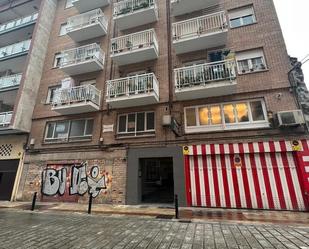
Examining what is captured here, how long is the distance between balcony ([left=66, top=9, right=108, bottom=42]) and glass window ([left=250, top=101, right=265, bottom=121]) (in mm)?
12273

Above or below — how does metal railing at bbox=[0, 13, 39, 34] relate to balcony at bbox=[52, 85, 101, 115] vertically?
above

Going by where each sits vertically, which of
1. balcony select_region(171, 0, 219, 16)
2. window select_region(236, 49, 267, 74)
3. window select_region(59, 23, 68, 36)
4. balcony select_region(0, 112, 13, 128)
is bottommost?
balcony select_region(0, 112, 13, 128)

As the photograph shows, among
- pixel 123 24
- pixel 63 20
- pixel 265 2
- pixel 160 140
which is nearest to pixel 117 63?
pixel 123 24

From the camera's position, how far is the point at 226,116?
1014 cm

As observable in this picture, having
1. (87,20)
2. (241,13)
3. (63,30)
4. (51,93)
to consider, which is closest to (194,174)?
(241,13)

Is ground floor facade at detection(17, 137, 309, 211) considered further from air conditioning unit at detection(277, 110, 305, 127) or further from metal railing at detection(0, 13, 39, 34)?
metal railing at detection(0, 13, 39, 34)

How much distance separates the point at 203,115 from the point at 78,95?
8432 mm

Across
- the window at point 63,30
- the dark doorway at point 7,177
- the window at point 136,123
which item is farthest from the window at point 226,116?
the window at point 63,30

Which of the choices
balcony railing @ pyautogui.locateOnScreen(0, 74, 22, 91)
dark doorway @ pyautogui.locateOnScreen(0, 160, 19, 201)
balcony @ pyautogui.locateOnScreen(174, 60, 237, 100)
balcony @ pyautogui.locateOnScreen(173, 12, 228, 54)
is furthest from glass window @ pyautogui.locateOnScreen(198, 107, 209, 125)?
balcony railing @ pyautogui.locateOnScreen(0, 74, 22, 91)

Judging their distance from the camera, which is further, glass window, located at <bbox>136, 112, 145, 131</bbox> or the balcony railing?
the balcony railing

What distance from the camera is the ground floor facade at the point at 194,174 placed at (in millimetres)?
8453

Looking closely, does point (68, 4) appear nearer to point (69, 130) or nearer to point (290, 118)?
point (69, 130)

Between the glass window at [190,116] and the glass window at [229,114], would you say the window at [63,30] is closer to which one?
the glass window at [190,116]

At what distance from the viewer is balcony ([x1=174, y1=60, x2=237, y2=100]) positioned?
965cm
